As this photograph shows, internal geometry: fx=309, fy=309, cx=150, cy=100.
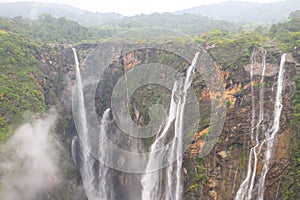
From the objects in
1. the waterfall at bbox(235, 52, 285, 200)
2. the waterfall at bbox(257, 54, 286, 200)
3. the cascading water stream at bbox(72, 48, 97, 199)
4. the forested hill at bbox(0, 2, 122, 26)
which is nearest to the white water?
the cascading water stream at bbox(72, 48, 97, 199)

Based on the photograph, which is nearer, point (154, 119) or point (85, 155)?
point (154, 119)

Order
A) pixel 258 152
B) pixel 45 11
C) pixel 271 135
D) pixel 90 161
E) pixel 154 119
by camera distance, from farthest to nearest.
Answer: pixel 45 11
pixel 90 161
pixel 154 119
pixel 271 135
pixel 258 152

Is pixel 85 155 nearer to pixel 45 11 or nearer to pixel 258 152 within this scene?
pixel 258 152

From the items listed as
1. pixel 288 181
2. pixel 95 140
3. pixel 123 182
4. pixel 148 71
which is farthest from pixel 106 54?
pixel 288 181

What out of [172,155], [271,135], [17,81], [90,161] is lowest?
[90,161]

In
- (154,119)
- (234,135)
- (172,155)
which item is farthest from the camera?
(154,119)

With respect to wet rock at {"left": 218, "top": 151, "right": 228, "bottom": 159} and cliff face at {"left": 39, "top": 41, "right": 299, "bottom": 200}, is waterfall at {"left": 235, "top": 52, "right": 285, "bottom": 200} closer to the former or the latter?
cliff face at {"left": 39, "top": 41, "right": 299, "bottom": 200}

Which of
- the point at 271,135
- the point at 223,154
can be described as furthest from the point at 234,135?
the point at 271,135

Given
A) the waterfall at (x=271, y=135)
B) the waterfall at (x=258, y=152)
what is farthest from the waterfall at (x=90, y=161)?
the waterfall at (x=271, y=135)
